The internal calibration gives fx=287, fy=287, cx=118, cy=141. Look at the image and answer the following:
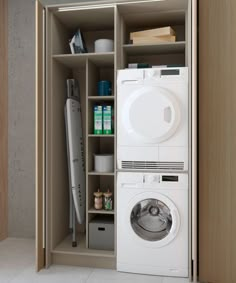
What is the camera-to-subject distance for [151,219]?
7.84 ft

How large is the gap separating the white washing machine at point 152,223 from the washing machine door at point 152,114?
322 millimetres

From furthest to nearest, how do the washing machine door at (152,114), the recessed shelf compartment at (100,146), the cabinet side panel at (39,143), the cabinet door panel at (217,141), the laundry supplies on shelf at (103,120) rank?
the recessed shelf compartment at (100,146) < the laundry supplies on shelf at (103,120) < the cabinet side panel at (39,143) < the washing machine door at (152,114) < the cabinet door panel at (217,141)

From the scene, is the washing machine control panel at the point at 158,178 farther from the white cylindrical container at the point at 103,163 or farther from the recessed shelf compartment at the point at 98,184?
the recessed shelf compartment at the point at 98,184

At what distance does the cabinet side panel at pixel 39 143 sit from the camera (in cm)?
232

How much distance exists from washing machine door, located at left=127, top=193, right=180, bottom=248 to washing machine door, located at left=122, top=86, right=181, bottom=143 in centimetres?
48

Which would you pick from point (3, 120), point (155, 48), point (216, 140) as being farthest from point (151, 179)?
point (3, 120)

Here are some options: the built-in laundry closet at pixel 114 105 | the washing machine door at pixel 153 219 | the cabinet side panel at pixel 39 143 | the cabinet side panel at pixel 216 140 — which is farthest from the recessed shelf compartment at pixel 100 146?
the cabinet side panel at pixel 216 140

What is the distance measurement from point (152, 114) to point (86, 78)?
707mm

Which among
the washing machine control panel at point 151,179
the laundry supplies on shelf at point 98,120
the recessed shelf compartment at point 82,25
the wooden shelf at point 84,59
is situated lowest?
the washing machine control panel at point 151,179

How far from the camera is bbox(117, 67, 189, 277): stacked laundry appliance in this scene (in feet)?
7.29

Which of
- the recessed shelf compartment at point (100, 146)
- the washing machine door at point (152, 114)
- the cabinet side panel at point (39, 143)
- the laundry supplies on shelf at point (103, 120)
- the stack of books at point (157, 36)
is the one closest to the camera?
the washing machine door at point (152, 114)

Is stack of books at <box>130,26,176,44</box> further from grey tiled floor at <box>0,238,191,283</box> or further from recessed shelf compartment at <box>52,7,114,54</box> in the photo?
grey tiled floor at <box>0,238,191,283</box>

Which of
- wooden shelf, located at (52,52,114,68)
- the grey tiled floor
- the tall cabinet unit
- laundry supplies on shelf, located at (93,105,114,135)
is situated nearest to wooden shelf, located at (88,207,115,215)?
the tall cabinet unit

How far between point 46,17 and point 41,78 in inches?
20.5
